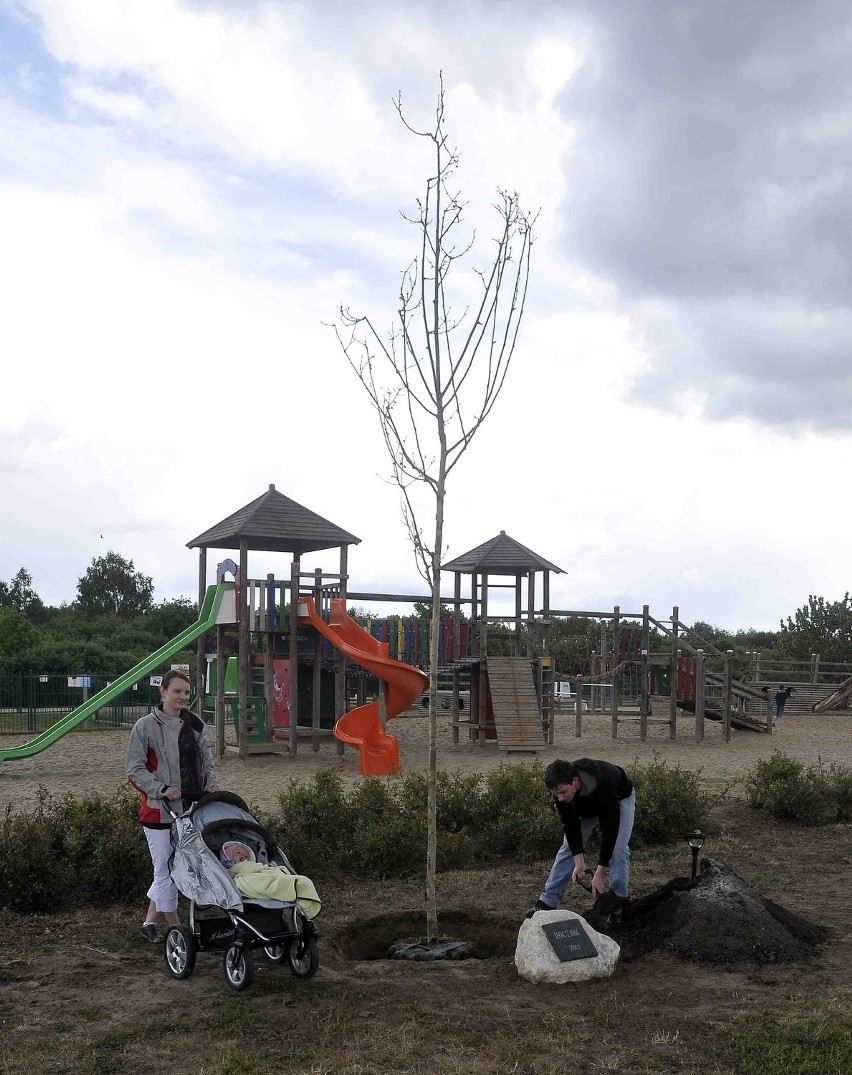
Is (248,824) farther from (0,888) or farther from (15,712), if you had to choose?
(15,712)

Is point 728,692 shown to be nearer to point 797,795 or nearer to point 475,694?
point 475,694

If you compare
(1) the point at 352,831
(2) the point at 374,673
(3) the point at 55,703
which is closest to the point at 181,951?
(1) the point at 352,831

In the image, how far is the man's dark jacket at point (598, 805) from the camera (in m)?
6.57

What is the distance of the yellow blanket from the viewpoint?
5809mm

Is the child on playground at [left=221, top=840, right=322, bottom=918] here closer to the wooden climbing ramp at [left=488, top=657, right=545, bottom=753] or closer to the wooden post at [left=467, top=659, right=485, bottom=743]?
the wooden climbing ramp at [left=488, top=657, right=545, bottom=753]

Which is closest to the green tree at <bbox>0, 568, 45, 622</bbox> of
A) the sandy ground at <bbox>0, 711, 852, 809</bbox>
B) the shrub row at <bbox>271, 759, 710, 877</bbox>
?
the sandy ground at <bbox>0, 711, 852, 809</bbox>

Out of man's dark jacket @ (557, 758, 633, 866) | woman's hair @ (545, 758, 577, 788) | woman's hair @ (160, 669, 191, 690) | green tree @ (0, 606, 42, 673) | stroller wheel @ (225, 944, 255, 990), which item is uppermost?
green tree @ (0, 606, 42, 673)

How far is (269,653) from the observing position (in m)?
20.2

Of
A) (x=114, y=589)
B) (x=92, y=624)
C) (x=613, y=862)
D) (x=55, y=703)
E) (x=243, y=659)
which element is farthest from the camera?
(x=114, y=589)

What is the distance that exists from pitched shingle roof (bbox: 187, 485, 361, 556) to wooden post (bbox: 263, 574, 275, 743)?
3.29 feet

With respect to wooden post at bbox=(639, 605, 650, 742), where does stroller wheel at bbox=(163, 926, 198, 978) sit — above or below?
below

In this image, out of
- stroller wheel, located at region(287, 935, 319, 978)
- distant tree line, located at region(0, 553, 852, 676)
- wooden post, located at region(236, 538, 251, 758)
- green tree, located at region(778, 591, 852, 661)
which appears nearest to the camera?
stroller wheel, located at region(287, 935, 319, 978)

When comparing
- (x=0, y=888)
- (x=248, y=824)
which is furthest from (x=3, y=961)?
(x=248, y=824)

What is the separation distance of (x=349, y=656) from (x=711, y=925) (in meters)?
13.3
